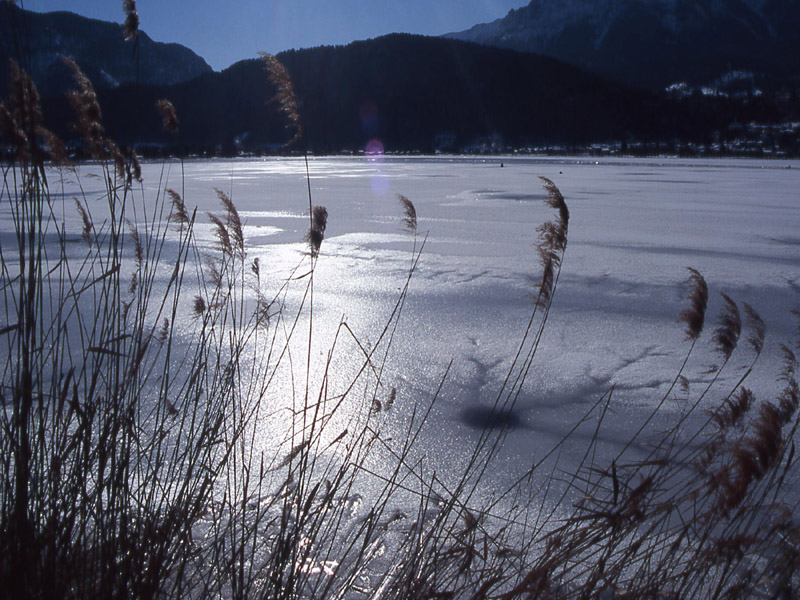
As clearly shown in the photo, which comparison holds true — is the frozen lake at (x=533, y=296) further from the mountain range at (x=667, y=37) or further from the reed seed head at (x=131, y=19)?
the mountain range at (x=667, y=37)

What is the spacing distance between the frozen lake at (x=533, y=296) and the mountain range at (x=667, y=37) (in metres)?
111

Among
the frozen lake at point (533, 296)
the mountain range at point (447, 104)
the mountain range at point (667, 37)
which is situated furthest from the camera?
the mountain range at point (667, 37)

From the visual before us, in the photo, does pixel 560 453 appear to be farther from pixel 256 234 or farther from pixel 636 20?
pixel 636 20

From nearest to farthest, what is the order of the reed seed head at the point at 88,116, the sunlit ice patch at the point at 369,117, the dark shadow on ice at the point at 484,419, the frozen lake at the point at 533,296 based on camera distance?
the reed seed head at the point at 88,116 → the dark shadow on ice at the point at 484,419 → the frozen lake at the point at 533,296 → the sunlit ice patch at the point at 369,117

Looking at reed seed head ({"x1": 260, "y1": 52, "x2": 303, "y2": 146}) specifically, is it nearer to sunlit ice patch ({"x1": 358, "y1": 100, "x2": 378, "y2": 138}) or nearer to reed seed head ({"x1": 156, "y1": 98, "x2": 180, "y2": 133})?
reed seed head ({"x1": 156, "y1": 98, "x2": 180, "y2": 133})

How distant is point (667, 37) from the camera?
14925 cm

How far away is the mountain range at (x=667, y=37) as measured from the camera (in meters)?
111

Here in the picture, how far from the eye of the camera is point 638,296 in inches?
140

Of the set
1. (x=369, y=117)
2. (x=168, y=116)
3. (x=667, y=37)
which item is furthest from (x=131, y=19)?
(x=667, y=37)

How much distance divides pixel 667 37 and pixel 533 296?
580 feet

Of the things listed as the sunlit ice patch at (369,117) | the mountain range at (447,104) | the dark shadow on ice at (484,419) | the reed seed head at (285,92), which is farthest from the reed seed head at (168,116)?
the sunlit ice patch at (369,117)

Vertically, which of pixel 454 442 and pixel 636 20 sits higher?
pixel 636 20

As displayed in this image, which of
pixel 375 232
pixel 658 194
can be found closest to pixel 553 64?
pixel 658 194

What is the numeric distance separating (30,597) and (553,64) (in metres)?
79.7
